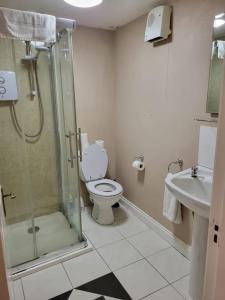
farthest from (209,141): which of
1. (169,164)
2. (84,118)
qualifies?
(84,118)

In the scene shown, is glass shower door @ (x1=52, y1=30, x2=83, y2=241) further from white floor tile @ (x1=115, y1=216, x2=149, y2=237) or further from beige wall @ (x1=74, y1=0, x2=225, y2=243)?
white floor tile @ (x1=115, y1=216, x2=149, y2=237)

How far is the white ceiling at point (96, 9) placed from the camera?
1.95m

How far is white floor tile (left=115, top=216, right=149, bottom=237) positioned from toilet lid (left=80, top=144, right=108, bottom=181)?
0.64 m

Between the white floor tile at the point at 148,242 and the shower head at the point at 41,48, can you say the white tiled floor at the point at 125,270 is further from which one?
the shower head at the point at 41,48

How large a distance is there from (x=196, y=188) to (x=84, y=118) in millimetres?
1636

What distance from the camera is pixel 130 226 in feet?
8.50

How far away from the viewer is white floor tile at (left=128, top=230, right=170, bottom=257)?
218 centimetres

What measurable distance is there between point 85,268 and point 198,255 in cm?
99

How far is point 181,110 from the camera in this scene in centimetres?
198

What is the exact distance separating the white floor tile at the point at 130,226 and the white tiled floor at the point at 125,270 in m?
0.02

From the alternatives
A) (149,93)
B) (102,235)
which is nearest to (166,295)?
(102,235)

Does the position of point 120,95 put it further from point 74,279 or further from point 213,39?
point 74,279

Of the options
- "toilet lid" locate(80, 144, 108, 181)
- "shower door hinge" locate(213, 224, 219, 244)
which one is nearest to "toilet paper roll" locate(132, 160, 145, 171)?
"toilet lid" locate(80, 144, 108, 181)

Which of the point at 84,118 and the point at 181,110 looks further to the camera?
the point at 84,118
